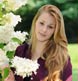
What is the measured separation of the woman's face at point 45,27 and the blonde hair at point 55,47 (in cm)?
3

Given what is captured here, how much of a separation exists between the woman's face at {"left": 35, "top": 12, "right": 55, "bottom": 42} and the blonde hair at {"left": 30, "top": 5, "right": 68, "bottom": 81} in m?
0.03

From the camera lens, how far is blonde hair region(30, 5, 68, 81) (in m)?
2.34

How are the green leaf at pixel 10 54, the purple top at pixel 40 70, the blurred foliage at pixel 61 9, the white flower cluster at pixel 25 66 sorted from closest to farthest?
the white flower cluster at pixel 25 66
the green leaf at pixel 10 54
the purple top at pixel 40 70
the blurred foliage at pixel 61 9

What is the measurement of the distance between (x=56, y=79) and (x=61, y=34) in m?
0.24

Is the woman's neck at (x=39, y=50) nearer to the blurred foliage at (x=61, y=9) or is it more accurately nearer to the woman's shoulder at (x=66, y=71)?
the woman's shoulder at (x=66, y=71)

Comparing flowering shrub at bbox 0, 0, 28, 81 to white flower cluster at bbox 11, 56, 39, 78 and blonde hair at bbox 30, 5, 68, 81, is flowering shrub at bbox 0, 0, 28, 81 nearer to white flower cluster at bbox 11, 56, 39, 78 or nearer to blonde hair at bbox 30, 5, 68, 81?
white flower cluster at bbox 11, 56, 39, 78

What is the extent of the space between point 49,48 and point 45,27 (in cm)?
26

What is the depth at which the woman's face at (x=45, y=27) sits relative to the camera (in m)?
2.24

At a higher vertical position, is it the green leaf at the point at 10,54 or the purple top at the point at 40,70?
the green leaf at the point at 10,54

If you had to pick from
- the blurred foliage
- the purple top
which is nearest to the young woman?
the purple top

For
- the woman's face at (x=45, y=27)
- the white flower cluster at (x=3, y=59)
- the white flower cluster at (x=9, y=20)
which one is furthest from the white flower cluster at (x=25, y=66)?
the woman's face at (x=45, y=27)

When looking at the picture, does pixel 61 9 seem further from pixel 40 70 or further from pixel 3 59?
pixel 3 59

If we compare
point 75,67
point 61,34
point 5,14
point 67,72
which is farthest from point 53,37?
point 75,67

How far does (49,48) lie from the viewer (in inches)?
96.8
